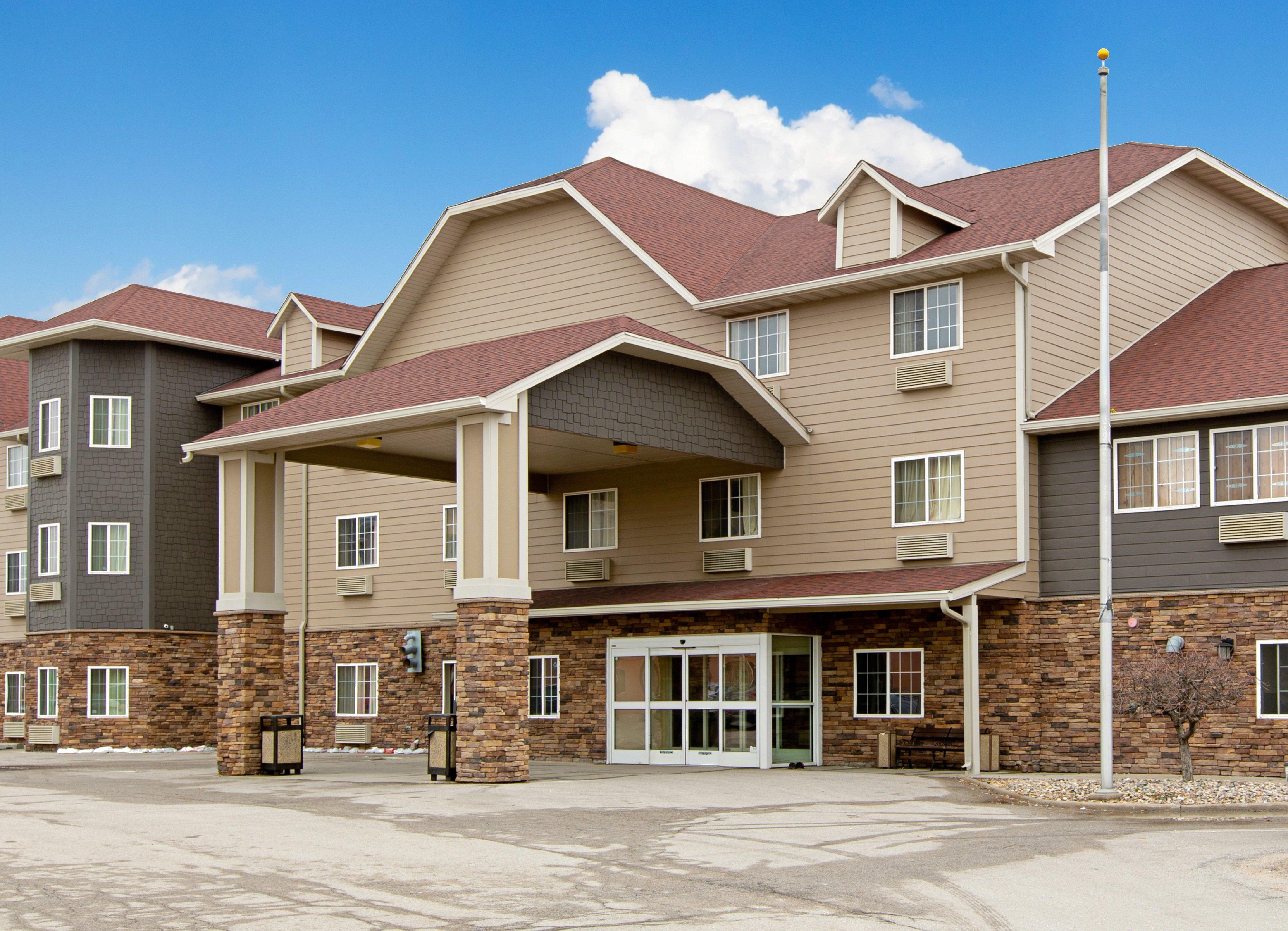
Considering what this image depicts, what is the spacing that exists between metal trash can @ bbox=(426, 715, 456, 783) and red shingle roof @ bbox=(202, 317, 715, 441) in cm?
443

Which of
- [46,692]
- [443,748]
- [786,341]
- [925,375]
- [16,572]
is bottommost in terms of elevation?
[46,692]

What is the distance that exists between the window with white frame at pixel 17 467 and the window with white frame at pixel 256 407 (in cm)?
791

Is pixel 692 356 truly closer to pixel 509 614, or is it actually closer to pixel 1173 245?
pixel 509 614

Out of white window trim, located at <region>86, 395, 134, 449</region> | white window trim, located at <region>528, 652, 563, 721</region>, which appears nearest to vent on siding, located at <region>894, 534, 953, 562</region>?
white window trim, located at <region>528, 652, 563, 721</region>

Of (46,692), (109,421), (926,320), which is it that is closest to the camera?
(926,320)

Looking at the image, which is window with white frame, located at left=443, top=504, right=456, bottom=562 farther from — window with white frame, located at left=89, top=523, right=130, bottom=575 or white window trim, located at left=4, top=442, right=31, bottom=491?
white window trim, located at left=4, top=442, right=31, bottom=491

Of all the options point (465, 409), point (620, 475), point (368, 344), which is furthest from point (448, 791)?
point (368, 344)

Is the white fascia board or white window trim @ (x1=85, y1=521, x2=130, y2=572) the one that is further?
white window trim @ (x1=85, y1=521, x2=130, y2=572)

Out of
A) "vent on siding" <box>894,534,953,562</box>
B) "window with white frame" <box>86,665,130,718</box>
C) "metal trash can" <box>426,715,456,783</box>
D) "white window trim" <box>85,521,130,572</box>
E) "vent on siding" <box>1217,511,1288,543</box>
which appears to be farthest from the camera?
"white window trim" <box>85,521,130,572</box>

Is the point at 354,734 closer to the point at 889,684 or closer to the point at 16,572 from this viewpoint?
→ the point at 889,684

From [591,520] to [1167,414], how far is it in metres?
10.9

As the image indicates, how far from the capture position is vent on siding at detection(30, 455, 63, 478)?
34.4 metres

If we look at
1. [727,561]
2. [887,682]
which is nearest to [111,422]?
[727,561]

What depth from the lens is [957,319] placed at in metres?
23.8
